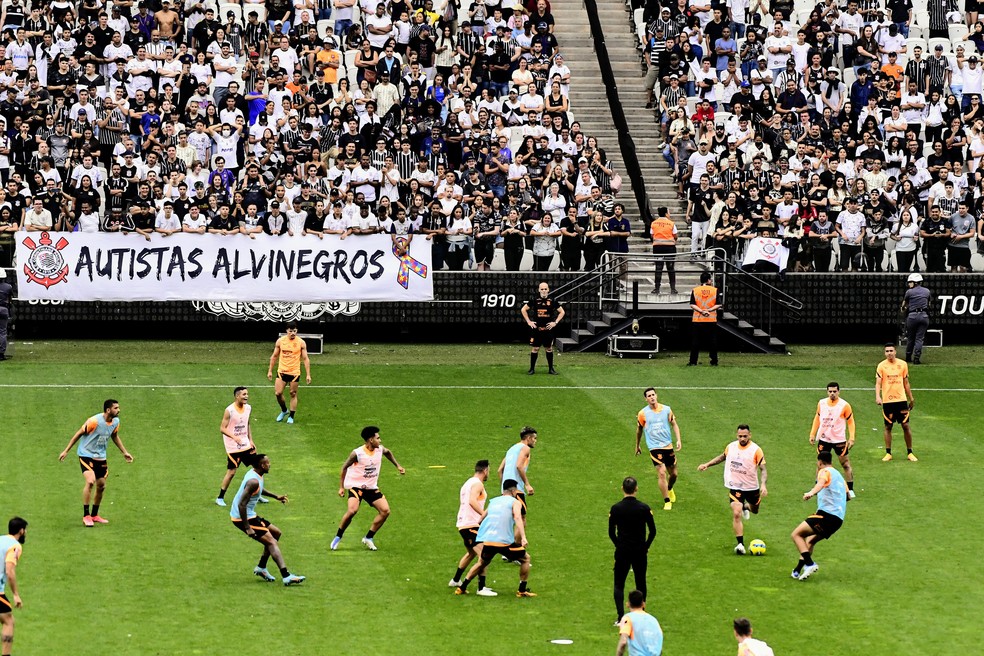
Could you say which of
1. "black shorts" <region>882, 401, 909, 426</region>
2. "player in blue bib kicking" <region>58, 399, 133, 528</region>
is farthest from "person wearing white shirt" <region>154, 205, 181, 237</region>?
"black shorts" <region>882, 401, 909, 426</region>

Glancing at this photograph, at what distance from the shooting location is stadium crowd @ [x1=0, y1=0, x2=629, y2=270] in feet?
118

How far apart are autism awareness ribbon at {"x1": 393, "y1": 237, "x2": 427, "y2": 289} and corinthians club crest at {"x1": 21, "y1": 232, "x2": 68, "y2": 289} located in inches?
285

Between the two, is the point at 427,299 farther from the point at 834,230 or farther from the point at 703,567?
the point at 703,567

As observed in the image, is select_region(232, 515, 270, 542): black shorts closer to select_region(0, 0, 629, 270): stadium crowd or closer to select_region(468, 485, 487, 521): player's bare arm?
select_region(468, 485, 487, 521): player's bare arm

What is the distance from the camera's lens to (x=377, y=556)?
20500 millimetres

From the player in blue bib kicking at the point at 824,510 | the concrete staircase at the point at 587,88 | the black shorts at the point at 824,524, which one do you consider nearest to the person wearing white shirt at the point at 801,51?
the concrete staircase at the point at 587,88

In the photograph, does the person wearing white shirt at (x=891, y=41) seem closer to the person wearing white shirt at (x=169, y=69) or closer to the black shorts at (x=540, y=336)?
the black shorts at (x=540, y=336)

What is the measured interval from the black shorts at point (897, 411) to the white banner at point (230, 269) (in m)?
12.8

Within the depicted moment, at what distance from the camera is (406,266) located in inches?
1423

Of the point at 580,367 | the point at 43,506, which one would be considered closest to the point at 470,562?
the point at 43,506

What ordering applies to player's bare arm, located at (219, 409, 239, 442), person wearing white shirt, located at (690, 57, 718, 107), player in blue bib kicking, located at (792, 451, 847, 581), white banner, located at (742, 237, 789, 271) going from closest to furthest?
1. player in blue bib kicking, located at (792, 451, 847, 581)
2. player's bare arm, located at (219, 409, 239, 442)
3. white banner, located at (742, 237, 789, 271)
4. person wearing white shirt, located at (690, 57, 718, 107)

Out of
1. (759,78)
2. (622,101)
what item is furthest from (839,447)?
(622,101)

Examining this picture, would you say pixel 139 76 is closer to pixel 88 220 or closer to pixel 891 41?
pixel 88 220

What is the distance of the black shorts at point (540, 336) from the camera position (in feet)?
108
